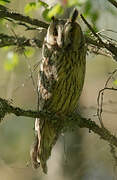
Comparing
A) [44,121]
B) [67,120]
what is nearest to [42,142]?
[44,121]

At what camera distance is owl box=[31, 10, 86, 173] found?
15.3 feet

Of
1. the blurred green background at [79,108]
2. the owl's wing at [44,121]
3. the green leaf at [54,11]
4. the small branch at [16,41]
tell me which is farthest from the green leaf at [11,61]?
the owl's wing at [44,121]

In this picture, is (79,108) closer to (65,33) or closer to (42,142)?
(42,142)

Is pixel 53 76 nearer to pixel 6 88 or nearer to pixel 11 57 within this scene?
pixel 6 88

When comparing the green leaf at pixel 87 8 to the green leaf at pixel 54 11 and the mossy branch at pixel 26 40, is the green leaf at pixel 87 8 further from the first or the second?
the mossy branch at pixel 26 40

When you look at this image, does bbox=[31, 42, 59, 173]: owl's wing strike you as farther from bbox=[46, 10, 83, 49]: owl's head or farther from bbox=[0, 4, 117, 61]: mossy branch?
bbox=[0, 4, 117, 61]: mossy branch

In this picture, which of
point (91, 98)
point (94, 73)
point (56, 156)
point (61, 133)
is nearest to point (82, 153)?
point (56, 156)

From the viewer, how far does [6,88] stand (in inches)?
255

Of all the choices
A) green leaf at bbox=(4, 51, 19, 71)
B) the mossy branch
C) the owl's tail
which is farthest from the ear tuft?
green leaf at bbox=(4, 51, 19, 71)

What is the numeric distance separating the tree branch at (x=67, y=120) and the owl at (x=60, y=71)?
9cm

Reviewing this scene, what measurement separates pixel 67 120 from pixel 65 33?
0.73m

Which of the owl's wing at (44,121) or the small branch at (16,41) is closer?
the owl's wing at (44,121)

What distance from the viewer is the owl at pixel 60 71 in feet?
15.3

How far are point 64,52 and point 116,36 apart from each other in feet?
1.85
